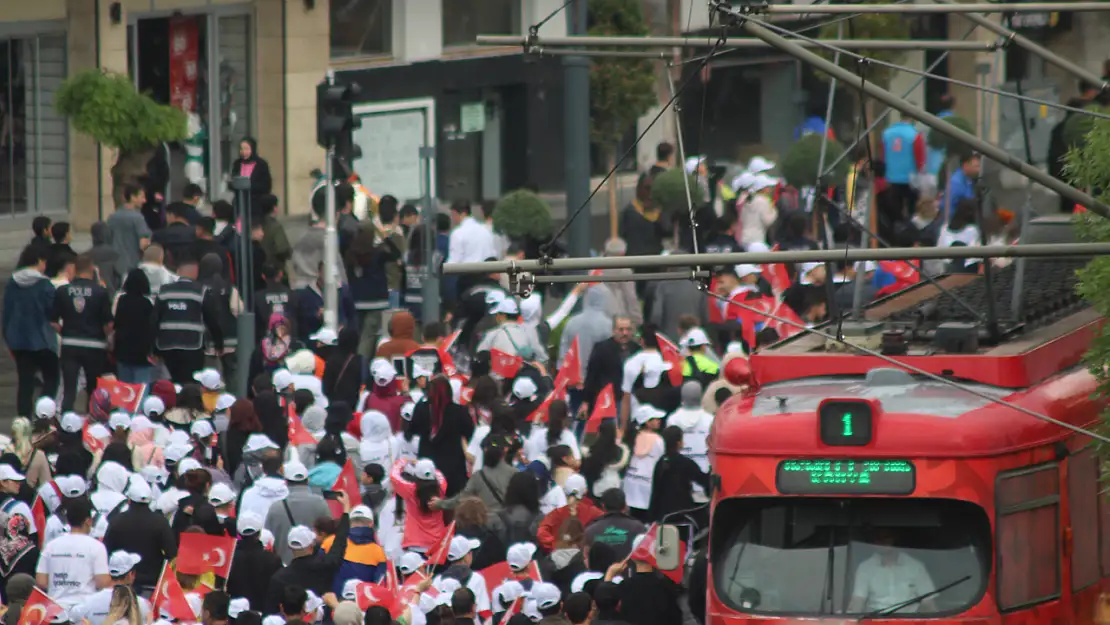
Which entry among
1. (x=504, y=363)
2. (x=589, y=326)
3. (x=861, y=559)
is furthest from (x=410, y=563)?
(x=589, y=326)

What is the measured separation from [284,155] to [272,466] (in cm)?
1585

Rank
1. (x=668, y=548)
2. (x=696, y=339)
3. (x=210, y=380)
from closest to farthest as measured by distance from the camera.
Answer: (x=668, y=548)
(x=696, y=339)
(x=210, y=380)

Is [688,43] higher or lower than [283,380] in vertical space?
higher

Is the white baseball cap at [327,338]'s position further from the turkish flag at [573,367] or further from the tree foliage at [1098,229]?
the tree foliage at [1098,229]

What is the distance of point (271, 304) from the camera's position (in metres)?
20.5

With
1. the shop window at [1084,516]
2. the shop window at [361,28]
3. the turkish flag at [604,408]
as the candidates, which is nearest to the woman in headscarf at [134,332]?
the turkish flag at [604,408]

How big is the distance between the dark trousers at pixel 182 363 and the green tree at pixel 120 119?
4.53 metres

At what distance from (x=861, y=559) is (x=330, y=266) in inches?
417

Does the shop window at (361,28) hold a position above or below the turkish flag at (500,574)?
above

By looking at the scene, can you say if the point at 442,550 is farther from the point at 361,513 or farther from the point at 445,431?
the point at 445,431

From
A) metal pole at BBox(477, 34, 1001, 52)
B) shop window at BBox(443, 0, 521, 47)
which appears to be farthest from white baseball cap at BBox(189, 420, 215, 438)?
shop window at BBox(443, 0, 521, 47)

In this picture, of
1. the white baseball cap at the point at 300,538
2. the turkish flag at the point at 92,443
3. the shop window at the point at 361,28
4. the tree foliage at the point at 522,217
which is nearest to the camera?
the white baseball cap at the point at 300,538

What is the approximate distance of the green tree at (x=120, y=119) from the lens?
23.7 m

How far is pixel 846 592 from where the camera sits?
11008 millimetres
